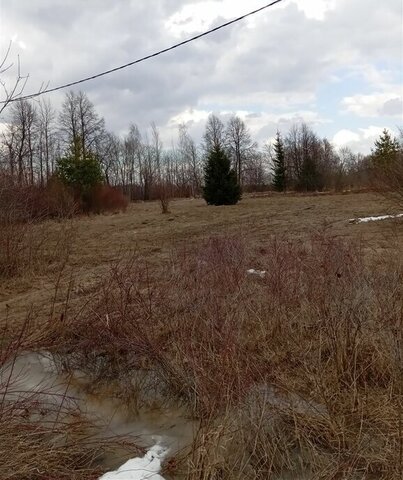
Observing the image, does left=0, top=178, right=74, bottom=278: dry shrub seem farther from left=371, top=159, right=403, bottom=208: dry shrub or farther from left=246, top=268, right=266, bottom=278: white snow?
left=371, top=159, right=403, bottom=208: dry shrub

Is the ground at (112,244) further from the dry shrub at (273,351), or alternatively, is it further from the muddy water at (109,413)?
the dry shrub at (273,351)

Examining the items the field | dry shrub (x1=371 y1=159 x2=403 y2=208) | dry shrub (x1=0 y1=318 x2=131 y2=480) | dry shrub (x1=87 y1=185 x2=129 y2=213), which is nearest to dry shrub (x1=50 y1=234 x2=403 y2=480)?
the field

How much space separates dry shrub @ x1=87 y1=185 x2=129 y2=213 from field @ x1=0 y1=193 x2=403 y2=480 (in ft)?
62.6

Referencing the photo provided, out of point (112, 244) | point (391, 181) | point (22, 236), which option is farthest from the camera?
point (112, 244)

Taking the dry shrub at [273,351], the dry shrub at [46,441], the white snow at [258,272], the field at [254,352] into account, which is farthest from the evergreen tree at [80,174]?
the dry shrub at [46,441]

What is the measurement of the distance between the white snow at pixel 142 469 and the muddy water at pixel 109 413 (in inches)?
3.9

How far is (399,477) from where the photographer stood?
2.40 meters

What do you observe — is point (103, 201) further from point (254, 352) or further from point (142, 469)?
point (142, 469)

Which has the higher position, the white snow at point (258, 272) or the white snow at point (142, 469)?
the white snow at point (258, 272)

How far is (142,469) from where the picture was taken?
2846 millimetres

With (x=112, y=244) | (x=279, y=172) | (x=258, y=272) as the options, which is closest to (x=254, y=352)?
(x=258, y=272)

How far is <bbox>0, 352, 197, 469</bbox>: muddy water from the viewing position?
3.29 m

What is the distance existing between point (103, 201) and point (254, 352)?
22706 mm

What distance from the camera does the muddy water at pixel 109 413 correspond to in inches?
129
